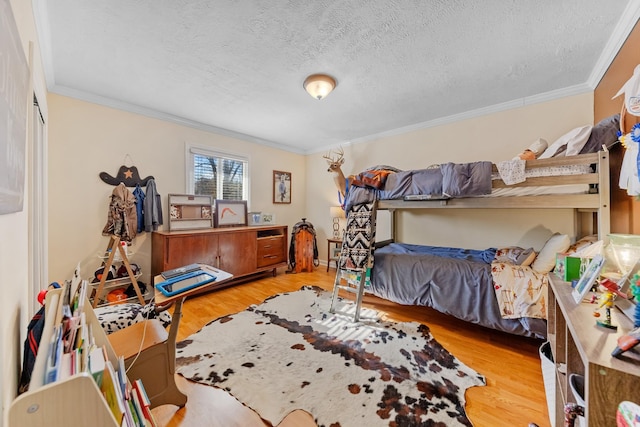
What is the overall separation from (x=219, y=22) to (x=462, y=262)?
2.87 meters

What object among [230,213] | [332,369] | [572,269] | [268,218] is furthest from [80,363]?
[268,218]

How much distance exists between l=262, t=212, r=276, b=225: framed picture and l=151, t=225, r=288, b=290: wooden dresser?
0.61 ft

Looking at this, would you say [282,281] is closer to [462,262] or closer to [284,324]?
[284,324]

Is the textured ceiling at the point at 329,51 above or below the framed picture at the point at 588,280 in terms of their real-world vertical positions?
above

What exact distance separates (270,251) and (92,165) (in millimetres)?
2553

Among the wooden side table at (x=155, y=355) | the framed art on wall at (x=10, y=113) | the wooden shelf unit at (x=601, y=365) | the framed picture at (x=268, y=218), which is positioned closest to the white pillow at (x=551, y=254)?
the wooden shelf unit at (x=601, y=365)

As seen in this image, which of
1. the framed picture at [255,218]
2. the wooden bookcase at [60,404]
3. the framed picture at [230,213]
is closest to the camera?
the wooden bookcase at [60,404]

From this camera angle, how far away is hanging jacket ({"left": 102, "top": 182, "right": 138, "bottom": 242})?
287cm

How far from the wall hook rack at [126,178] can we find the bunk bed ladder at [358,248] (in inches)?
108

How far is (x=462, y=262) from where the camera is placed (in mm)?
2355

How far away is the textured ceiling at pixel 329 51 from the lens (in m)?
1.57

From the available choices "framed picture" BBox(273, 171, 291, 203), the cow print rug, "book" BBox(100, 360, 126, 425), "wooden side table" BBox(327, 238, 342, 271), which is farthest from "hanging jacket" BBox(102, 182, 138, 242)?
"wooden side table" BBox(327, 238, 342, 271)

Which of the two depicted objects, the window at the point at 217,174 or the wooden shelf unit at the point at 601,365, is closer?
the wooden shelf unit at the point at 601,365

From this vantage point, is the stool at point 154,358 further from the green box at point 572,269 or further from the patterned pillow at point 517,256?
the patterned pillow at point 517,256
